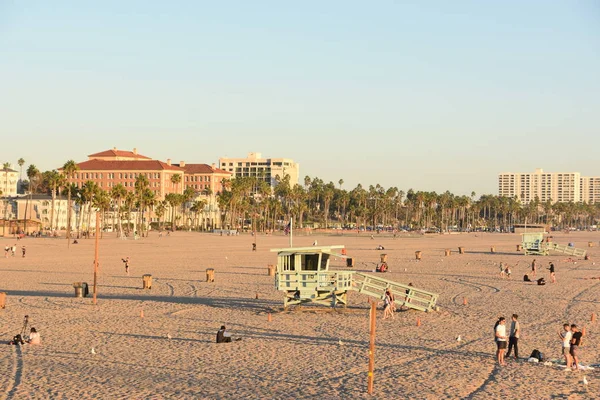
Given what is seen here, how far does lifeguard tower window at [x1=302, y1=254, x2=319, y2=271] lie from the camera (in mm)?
30188

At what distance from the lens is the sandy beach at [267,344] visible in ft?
59.0

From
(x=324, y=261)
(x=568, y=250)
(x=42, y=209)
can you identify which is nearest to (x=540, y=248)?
(x=568, y=250)

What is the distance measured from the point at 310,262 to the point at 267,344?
709 centimetres

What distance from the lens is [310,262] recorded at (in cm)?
3028

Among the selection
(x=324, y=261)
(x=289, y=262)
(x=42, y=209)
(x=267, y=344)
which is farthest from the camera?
(x=42, y=209)

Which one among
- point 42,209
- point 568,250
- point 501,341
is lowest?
point 501,341

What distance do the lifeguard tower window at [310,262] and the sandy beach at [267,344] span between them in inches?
69.4

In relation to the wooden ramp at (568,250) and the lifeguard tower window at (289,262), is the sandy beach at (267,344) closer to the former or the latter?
the lifeguard tower window at (289,262)

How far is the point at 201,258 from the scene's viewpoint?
6688 cm

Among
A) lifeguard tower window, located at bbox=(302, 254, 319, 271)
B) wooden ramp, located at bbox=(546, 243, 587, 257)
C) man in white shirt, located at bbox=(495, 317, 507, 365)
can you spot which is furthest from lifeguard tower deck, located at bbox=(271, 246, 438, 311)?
wooden ramp, located at bbox=(546, 243, 587, 257)

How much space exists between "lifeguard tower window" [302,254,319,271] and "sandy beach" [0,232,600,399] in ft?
5.78

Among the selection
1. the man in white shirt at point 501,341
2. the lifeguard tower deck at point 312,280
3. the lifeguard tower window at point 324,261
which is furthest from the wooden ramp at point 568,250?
the man in white shirt at point 501,341

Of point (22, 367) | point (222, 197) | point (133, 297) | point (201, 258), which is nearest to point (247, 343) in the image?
point (22, 367)

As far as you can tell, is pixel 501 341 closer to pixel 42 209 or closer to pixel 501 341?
pixel 501 341
